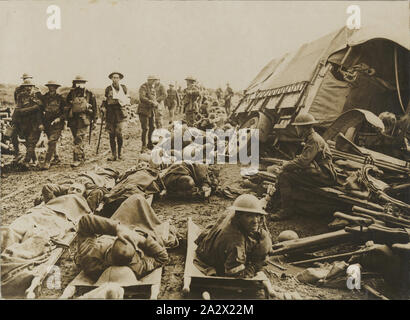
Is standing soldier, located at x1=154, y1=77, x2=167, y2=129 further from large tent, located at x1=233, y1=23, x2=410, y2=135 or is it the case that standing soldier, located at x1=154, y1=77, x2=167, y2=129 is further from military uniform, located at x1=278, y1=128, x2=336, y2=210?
military uniform, located at x1=278, y1=128, x2=336, y2=210

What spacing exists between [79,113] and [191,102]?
7.08ft

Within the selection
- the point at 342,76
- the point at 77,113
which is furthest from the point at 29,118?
the point at 342,76

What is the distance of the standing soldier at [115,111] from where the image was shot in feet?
19.9

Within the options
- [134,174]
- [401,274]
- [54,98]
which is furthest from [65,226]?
[401,274]

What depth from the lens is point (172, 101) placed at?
727cm

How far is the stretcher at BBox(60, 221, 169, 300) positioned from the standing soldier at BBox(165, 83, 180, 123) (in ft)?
11.0

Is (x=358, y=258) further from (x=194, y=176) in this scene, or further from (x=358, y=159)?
(x=194, y=176)

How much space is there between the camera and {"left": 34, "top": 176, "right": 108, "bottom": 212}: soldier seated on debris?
17.1 feet

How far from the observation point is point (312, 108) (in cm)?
586

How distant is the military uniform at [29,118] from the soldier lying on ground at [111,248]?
7.99 ft

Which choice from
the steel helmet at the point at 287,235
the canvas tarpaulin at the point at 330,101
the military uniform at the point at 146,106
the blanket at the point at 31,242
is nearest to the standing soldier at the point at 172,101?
the military uniform at the point at 146,106

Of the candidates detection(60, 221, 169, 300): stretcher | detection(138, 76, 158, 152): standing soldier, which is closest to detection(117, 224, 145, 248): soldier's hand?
detection(60, 221, 169, 300): stretcher

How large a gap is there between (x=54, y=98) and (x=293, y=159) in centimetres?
426

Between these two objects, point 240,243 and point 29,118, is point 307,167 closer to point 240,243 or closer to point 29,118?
point 240,243
